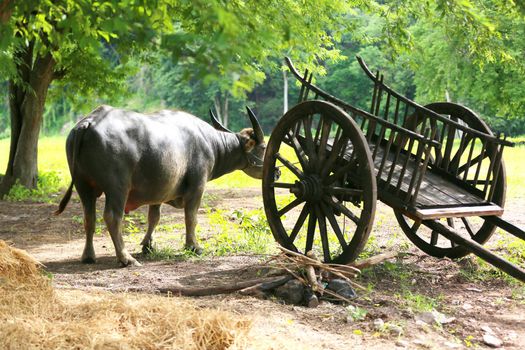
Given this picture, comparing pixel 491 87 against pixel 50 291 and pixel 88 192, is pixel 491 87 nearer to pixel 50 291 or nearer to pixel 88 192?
pixel 88 192

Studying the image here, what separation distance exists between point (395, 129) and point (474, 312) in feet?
5.73

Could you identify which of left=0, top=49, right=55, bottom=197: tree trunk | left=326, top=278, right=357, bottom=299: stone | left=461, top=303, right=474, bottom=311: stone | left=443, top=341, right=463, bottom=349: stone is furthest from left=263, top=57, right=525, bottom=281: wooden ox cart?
left=0, top=49, right=55, bottom=197: tree trunk

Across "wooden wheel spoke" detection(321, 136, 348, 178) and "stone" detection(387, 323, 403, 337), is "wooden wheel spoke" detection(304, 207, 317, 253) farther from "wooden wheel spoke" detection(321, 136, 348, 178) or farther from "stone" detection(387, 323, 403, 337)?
"stone" detection(387, 323, 403, 337)

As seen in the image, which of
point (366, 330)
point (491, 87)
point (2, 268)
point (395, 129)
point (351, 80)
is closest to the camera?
point (366, 330)

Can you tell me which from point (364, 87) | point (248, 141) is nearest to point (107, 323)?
point (248, 141)

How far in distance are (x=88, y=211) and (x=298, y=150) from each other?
101 inches

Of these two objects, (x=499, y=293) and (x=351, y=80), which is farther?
(x=351, y=80)

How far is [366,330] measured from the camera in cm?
527

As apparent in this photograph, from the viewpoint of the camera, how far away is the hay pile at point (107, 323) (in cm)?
445

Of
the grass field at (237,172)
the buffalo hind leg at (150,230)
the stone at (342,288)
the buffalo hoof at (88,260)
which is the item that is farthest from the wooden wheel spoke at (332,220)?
the grass field at (237,172)

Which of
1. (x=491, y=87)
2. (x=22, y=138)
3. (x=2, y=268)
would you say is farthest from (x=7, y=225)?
(x=491, y=87)

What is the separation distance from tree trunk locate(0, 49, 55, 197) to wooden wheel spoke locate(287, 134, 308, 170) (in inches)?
331

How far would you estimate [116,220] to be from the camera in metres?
7.51

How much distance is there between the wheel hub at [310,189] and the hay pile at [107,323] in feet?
6.12
